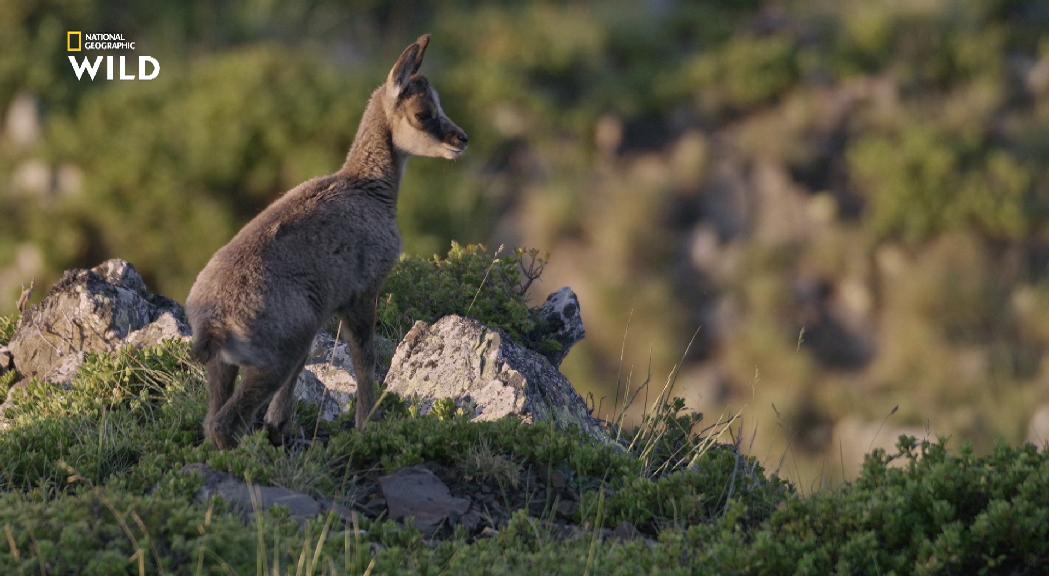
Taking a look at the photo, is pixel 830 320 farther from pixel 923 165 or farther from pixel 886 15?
pixel 886 15

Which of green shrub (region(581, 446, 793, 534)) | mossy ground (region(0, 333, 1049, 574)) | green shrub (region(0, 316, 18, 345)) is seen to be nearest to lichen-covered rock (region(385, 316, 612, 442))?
mossy ground (region(0, 333, 1049, 574))

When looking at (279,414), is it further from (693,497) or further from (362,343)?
(693,497)

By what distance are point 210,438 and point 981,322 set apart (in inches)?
667

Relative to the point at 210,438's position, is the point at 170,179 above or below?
above

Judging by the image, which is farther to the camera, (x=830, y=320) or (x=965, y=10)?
(x=965, y=10)

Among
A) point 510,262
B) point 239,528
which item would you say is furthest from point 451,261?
point 239,528

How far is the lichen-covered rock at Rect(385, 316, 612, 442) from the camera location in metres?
9.41

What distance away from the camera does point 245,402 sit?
827 centimetres

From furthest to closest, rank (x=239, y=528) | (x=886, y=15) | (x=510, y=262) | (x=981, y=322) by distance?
(x=886, y=15), (x=981, y=322), (x=510, y=262), (x=239, y=528)

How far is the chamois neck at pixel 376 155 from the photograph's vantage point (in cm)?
974

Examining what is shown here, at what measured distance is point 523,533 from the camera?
7730 millimetres

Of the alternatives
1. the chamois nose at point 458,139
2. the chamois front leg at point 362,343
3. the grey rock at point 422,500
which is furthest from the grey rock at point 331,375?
the chamois nose at point 458,139

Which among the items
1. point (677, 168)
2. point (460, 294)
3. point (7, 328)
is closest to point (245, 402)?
point (460, 294)

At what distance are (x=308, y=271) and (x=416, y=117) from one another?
5.61 ft
